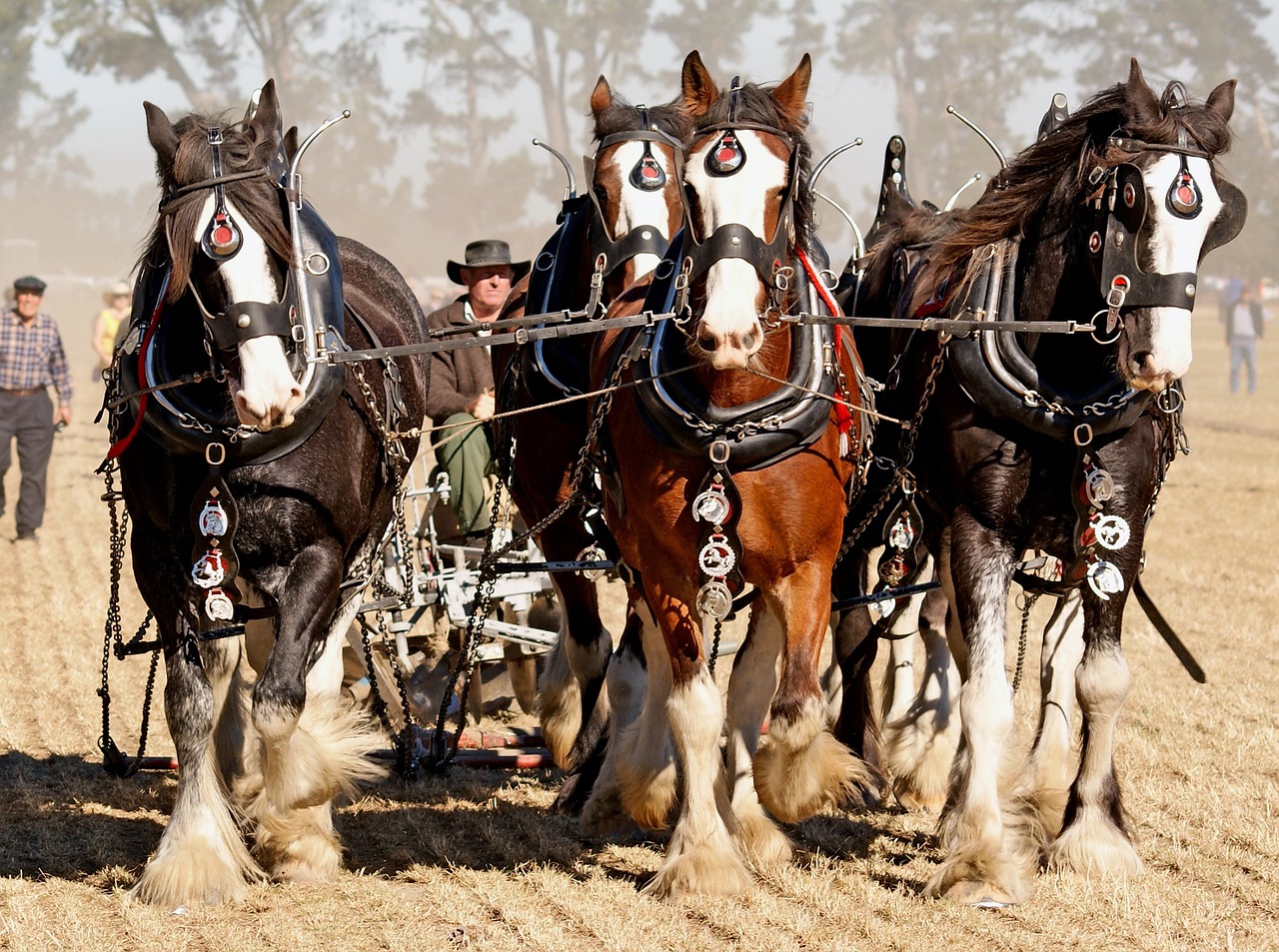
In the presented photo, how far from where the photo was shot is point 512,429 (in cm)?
602

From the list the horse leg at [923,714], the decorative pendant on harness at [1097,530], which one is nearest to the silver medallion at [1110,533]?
the decorative pendant on harness at [1097,530]

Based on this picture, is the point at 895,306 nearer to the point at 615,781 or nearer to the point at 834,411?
the point at 834,411

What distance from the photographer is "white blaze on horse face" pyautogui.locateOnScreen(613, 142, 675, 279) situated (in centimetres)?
539

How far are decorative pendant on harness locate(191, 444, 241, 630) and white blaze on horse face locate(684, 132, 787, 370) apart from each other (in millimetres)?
1430

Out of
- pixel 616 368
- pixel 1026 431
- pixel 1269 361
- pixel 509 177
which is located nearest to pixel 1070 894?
pixel 1026 431

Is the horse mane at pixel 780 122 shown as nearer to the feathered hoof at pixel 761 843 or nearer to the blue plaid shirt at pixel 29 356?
the feathered hoof at pixel 761 843

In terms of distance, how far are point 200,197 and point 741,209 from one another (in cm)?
148

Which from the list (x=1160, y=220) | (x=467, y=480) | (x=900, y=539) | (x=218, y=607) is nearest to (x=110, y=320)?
(x=467, y=480)

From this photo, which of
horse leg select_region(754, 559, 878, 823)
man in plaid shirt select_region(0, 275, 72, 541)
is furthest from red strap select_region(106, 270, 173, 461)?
man in plaid shirt select_region(0, 275, 72, 541)

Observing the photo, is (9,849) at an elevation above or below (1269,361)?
below

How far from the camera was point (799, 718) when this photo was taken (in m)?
4.51

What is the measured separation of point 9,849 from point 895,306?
355 centimetres

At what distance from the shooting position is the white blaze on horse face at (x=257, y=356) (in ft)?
13.7

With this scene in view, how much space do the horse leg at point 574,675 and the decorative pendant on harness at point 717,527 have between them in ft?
4.86
